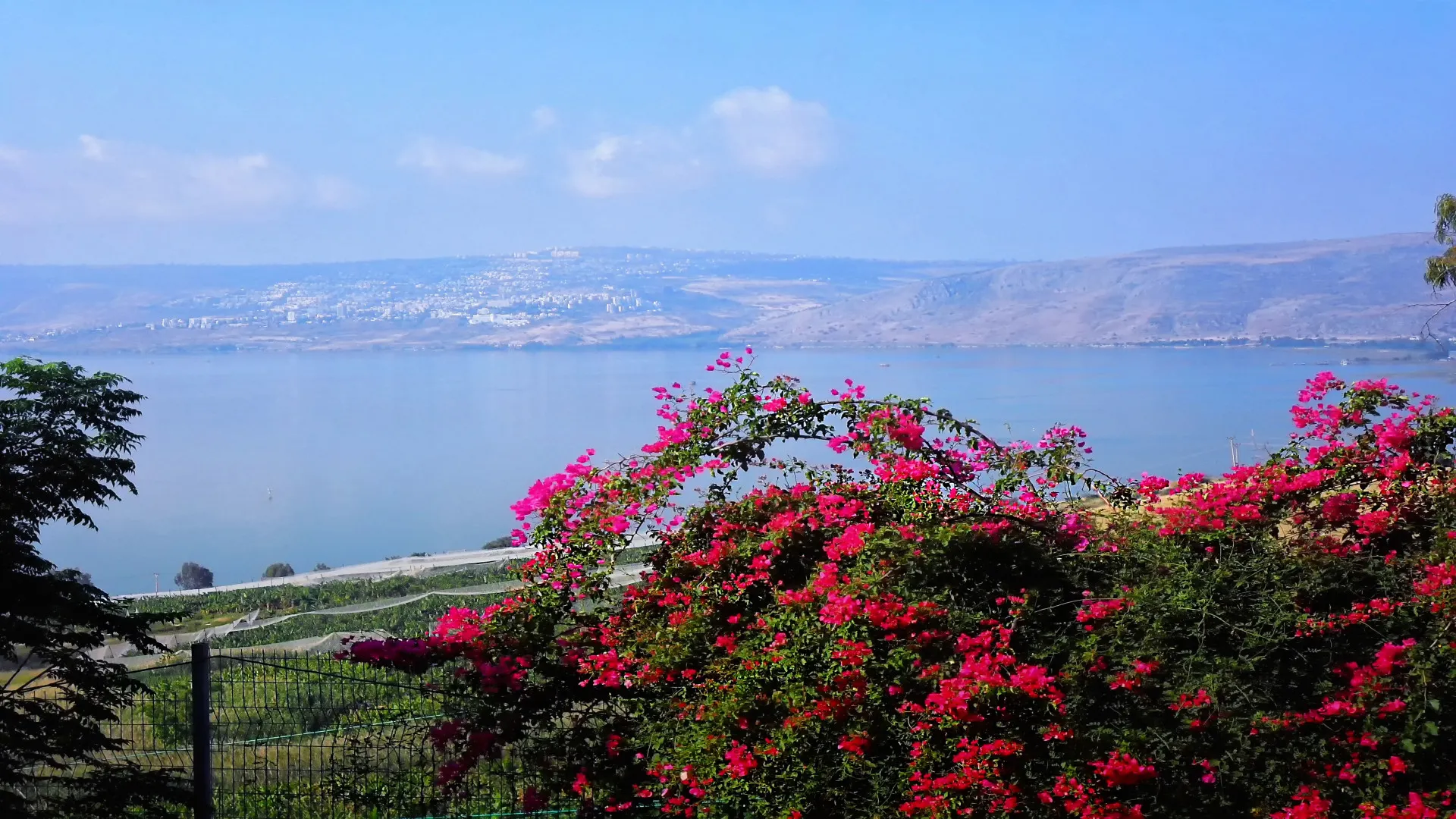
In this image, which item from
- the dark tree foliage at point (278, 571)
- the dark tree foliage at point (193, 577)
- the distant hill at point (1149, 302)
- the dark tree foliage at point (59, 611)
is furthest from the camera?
the distant hill at point (1149, 302)

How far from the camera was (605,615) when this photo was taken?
456 cm

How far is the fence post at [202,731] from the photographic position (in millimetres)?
4191

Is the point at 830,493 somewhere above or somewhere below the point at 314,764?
above

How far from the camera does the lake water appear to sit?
160 ft

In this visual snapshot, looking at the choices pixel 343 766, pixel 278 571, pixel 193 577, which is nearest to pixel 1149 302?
pixel 278 571

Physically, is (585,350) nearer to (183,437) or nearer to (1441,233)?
(183,437)

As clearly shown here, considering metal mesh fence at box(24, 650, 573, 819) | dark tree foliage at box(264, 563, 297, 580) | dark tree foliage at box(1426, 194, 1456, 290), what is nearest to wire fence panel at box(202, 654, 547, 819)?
metal mesh fence at box(24, 650, 573, 819)

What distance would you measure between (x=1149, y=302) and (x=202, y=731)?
149294 millimetres

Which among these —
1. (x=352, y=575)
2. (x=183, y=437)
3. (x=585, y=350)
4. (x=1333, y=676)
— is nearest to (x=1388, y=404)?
(x=1333, y=676)

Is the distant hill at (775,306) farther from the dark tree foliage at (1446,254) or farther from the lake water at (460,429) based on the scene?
the dark tree foliage at (1446,254)

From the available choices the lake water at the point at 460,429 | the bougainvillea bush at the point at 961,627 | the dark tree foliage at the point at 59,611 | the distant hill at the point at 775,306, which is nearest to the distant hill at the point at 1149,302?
the distant hill at the point at 775,306

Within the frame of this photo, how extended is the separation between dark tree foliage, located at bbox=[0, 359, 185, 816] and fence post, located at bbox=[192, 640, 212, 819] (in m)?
0.09

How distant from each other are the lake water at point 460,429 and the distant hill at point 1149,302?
413 centimetres

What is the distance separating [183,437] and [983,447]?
9477 centimetres
